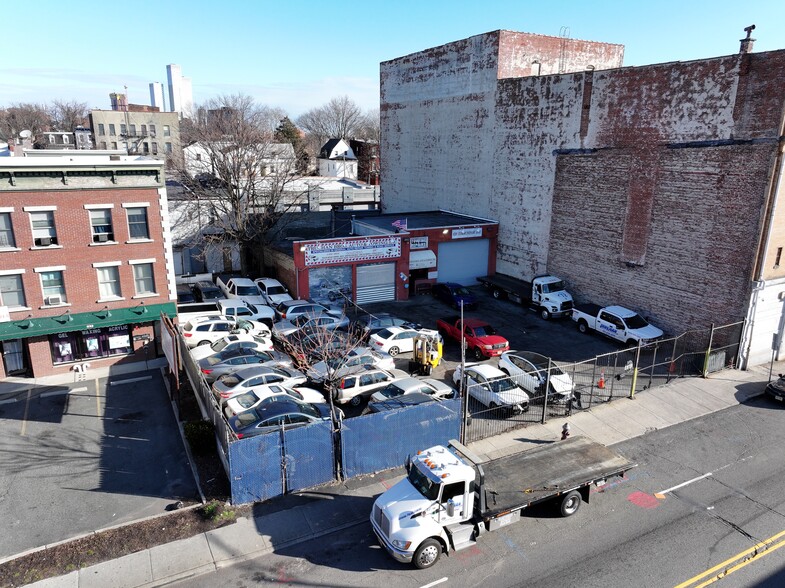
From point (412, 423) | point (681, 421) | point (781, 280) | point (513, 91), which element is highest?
point (513, 91)

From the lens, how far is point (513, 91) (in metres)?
37.3

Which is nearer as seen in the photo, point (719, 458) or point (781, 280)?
point (719, 458)

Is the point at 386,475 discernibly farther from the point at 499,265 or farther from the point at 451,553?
the point at 499,265

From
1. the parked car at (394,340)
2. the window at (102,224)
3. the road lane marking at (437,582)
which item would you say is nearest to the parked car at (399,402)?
the road lane marking at (437,582)

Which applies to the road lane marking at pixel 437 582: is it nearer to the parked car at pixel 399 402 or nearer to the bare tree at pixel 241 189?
the parked car at pixel 399 402

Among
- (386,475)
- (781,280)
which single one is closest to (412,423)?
(386,475)

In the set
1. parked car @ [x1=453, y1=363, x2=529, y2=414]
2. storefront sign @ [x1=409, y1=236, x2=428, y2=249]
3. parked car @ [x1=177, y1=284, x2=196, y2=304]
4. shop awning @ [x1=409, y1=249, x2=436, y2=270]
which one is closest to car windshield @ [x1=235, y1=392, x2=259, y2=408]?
parked car @ [x1=453, y1=363, x2=529, y2=414]

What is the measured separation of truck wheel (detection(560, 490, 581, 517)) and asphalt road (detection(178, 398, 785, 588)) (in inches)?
8.2

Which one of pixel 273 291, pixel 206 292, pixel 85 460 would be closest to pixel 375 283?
pixel 273 291

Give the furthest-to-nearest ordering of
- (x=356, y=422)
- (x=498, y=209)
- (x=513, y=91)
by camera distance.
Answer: (x=498, y=209), (x=513, y=91), (x=356, y=422)

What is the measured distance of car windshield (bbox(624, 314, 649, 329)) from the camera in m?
28.9

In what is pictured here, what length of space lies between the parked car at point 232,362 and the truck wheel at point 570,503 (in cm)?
1316

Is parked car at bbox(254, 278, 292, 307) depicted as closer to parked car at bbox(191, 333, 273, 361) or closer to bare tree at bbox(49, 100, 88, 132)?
parked car at bbox(191, 333, 273, 361)

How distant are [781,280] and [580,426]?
44.9 feet
